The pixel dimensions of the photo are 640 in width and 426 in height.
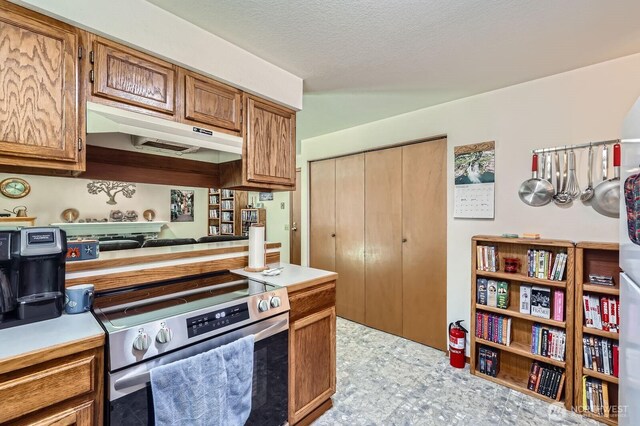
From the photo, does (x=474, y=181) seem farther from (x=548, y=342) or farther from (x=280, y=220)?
(x=280, y=220)

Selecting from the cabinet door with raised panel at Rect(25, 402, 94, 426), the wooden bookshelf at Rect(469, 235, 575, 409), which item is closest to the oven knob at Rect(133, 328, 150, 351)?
the cabinet door with raised panel at Rect(25, 402, 94, 426)

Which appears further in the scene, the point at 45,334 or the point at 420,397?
the point at 420,397

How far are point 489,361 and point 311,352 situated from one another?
1.50 meters

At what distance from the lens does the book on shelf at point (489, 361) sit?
2.26 metres

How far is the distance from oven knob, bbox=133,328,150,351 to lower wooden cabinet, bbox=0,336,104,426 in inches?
4.1

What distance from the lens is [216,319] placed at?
1.28 meters

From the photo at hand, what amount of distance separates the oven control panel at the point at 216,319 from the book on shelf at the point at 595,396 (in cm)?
220

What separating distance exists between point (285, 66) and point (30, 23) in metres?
1.29

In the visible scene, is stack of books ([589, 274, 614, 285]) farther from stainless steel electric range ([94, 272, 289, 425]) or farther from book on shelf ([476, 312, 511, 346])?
stainless steel electric range ([94, 272, 289, 425])

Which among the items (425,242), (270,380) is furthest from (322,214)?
(270,380)

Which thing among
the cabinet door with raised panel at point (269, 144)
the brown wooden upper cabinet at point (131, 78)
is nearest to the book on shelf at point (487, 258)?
the cabinet door with raised panel at point (269, 144)

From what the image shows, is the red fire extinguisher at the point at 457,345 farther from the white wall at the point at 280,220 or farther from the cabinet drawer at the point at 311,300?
the white wall at the point at 280,220

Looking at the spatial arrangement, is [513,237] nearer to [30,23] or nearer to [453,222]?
[453,222]

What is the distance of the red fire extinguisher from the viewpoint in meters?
2.42
